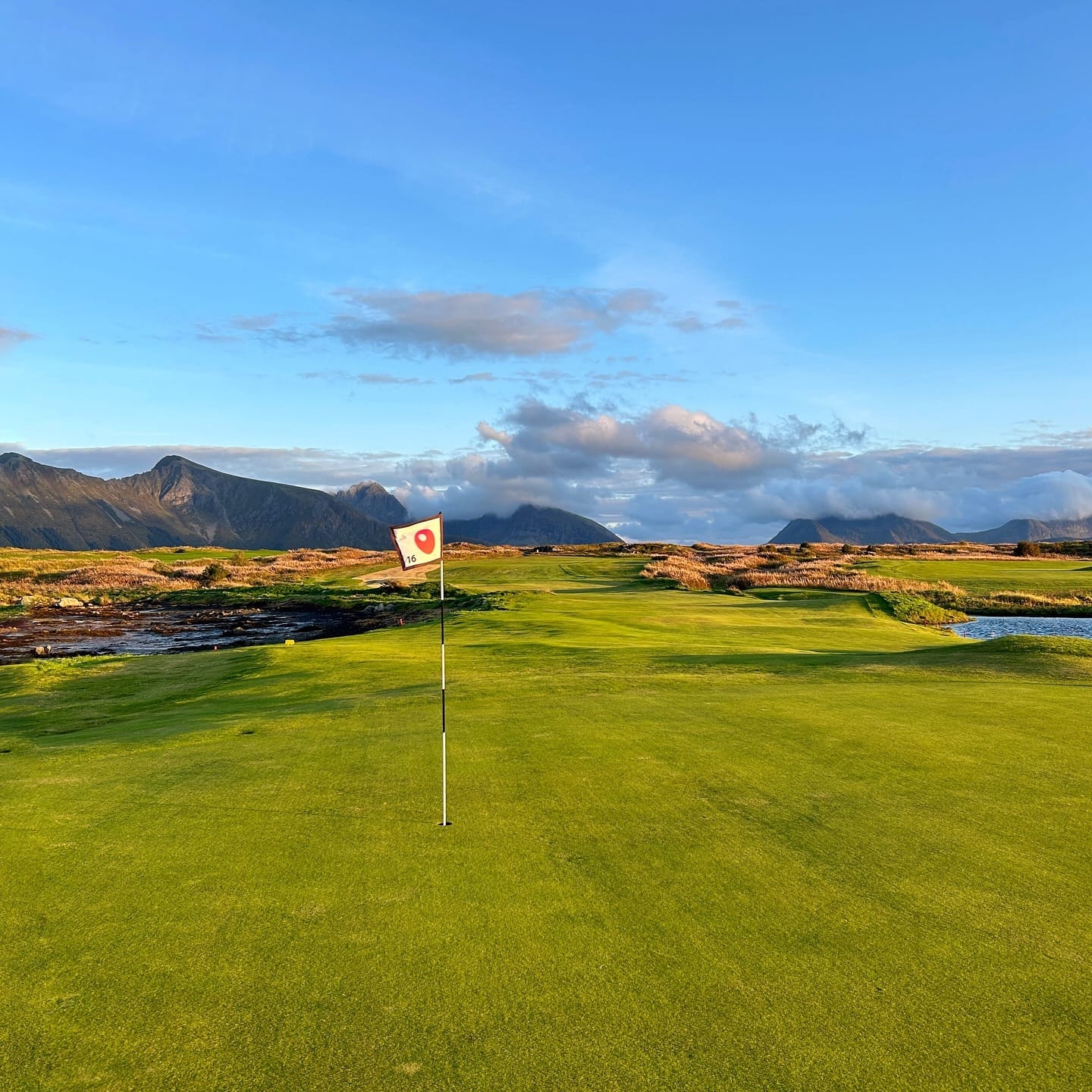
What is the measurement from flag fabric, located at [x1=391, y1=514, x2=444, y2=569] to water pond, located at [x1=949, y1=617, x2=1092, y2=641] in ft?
117

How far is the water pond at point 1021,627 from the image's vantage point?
38062 millimetres

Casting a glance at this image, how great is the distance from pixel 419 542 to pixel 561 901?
515 cm

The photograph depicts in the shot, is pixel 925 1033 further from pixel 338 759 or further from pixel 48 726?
pixel 48 726

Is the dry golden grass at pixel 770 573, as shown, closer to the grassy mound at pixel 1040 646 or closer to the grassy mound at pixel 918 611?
the grassy mound at pixel 918 611

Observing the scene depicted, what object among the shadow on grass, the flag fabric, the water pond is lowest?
the water pond

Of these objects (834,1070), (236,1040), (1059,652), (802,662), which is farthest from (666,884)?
(1059,652)

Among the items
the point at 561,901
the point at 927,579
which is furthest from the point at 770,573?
the point at 561,901

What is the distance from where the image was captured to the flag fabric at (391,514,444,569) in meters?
9.70

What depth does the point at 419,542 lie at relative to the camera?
387 inches

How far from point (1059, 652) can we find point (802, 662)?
6690 millimetres

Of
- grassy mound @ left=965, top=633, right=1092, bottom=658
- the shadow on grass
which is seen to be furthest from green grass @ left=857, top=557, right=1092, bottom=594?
the shadow on grass

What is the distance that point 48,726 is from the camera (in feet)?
50.9

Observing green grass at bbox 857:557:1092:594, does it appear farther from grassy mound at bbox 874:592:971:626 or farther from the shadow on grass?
the shadow on grass

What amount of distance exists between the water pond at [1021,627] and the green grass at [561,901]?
29.2 m
